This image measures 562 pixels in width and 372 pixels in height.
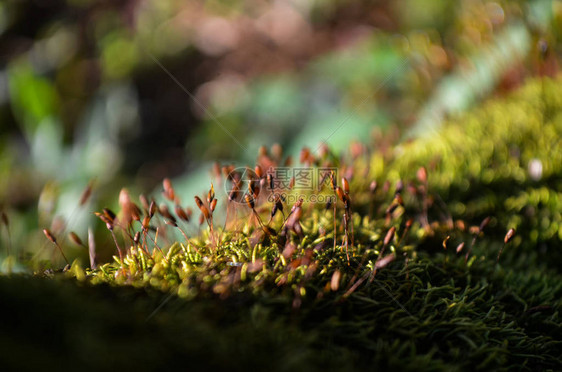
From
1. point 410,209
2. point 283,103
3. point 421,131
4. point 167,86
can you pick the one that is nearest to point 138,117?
point 167,86

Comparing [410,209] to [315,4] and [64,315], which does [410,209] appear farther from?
[315,4]
